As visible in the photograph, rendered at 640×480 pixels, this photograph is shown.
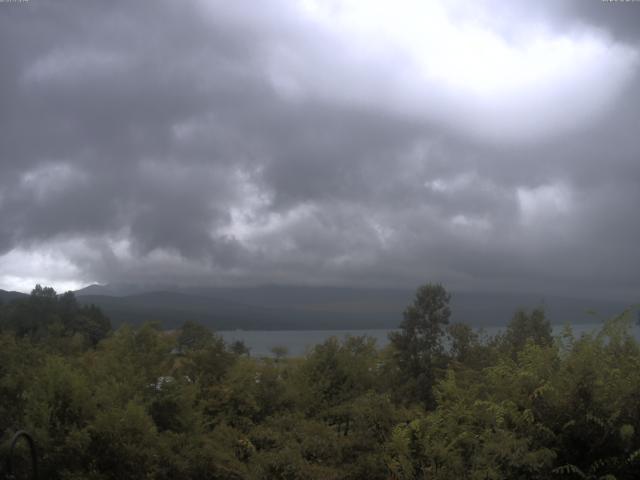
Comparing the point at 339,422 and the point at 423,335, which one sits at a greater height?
the point at 423,335

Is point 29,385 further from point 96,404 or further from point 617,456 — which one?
point 617,456

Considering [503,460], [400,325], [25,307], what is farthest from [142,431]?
[25,307]

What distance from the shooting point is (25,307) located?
66562mm

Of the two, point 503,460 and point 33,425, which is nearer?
point 503,460

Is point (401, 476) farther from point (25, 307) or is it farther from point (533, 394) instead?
point (25, 307)

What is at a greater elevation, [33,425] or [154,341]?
[154,341]

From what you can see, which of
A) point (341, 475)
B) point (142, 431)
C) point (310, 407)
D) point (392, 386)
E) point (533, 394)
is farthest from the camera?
point (392, 386)

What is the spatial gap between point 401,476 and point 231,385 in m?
8.47

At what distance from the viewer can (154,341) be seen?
645 inches

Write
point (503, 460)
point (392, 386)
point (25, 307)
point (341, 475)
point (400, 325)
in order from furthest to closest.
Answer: point (25, 307) → point (400, 325) → point (392, 386) → point (341, 475) → point (503, 460)

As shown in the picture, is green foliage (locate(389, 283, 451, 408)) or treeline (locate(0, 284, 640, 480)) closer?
treeline (locate(0, 284, 640, 480))

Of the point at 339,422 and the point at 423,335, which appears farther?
the point at 423,335

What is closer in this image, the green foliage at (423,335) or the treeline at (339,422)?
the treeline at (339,422)

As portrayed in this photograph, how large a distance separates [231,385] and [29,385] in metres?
5.72
